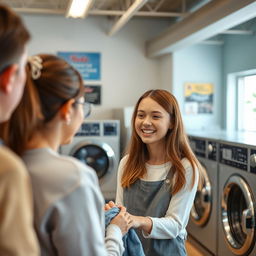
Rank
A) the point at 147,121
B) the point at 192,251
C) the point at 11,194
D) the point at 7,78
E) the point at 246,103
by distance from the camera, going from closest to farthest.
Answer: the point at 11,194 < the point at 7,78 < the point at 147,121 < the point at 192,251 < the point at 246,103

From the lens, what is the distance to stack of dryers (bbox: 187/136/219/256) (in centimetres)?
342

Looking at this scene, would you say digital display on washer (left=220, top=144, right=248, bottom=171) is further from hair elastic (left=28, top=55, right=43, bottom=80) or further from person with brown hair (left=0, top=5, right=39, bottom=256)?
person with brown hair (left=0, top=5, right=39, bottom=256)

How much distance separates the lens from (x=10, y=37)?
0.77m

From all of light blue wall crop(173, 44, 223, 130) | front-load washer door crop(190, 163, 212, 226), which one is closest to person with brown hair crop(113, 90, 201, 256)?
front-load washer door crop(190, 163, 212, 226)

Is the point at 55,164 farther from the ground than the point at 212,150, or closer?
farther from the ground

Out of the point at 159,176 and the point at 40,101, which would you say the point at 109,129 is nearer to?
the point at 159,176

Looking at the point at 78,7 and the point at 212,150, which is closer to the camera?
the point at 212,150

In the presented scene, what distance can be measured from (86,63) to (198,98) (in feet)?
5.26

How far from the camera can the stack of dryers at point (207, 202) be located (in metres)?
3.42

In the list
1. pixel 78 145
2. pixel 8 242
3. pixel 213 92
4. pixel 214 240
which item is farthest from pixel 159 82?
pixel 8 242

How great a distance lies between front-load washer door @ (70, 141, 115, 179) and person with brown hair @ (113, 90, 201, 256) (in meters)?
2.76

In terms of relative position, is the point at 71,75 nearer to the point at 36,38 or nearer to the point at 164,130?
the point at 164,130

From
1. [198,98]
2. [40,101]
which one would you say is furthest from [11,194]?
[198,98]

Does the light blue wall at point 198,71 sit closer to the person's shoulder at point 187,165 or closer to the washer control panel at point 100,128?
the washer control panel at point 100,128
